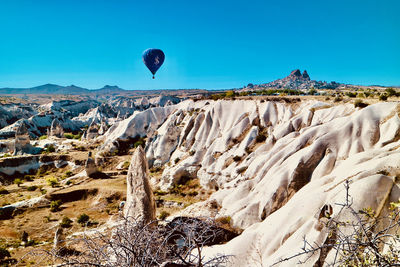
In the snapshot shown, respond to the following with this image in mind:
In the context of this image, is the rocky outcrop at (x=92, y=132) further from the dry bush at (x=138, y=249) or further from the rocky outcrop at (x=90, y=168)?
the dry bush at (x=138, y=249)

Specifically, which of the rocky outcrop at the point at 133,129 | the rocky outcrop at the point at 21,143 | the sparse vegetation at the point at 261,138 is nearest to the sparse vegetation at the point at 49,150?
the rocky outcrop at the point at 21,143

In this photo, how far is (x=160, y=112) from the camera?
53.5 meters

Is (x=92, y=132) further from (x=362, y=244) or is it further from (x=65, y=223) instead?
(x=362, y=244)

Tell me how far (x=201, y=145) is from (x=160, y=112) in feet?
74.9

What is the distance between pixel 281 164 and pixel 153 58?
78.4ft

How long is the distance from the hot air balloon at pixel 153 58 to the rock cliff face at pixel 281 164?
1211 cm

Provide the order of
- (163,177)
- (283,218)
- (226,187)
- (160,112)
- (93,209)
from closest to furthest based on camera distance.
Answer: (283,218), (226,187), (93,209), (163,177), (160,112)

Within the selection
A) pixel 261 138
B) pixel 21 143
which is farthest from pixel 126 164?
pixel 261 138

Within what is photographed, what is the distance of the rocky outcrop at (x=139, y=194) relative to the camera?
13.9 m

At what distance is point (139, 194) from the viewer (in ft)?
47.7

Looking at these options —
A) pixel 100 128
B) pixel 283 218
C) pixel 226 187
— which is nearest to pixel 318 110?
pixel 226 187

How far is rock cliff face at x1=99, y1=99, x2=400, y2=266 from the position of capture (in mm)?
10796

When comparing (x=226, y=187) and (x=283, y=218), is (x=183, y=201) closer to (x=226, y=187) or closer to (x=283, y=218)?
(x=226, y=187)

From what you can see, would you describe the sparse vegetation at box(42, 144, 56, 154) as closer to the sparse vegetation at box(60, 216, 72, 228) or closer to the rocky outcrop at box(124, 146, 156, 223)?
the sparse vegetation at box(60, 216, 72, 228)
